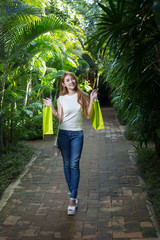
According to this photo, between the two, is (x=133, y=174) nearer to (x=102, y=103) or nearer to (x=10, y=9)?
(x=10, y=9)

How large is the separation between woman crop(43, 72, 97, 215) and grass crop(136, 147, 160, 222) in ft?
3.68

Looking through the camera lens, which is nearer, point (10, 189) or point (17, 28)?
point (10, 189)

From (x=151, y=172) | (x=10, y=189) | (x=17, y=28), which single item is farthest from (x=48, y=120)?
(x=17, y=28)

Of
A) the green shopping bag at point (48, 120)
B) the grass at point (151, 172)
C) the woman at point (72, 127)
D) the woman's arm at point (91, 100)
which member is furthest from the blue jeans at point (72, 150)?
the grass at point (151, 172)

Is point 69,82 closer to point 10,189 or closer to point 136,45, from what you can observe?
point 136,45

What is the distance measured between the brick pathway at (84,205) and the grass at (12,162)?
217 mm

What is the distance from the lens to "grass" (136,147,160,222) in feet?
13.2

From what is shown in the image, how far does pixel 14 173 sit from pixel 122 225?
8.58ft

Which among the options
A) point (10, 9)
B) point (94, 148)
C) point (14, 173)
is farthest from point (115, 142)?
point (10, 9)

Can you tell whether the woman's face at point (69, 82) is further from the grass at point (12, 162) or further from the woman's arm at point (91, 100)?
the grass at point (12, 162)

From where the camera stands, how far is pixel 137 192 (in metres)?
4.44

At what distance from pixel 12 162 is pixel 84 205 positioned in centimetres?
228

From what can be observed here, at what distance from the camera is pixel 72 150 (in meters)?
3.76

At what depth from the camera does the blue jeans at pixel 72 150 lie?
12.3 feet
